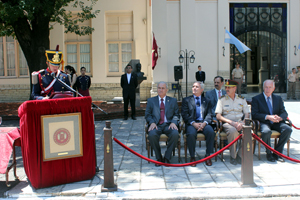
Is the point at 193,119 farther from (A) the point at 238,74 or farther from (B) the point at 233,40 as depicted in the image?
(A) the point at 238,74

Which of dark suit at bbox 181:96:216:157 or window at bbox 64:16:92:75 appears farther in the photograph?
window at bbox 64:16:92:75

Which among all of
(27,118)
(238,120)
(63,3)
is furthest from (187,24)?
(27,118)

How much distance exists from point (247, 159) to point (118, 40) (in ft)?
47.4

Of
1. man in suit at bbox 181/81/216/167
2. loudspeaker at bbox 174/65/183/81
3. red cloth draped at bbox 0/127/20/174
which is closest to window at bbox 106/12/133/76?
loudspeaker at bbox 174/65/183/81

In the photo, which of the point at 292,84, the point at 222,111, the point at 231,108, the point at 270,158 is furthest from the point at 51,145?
the point at 292,84

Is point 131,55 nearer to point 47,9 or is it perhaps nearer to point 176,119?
point 47,9

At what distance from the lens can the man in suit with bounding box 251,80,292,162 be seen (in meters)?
5.82

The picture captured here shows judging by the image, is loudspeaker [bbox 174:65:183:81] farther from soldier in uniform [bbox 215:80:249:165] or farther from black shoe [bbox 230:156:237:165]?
black shoe [bbox 230:156:237:165]

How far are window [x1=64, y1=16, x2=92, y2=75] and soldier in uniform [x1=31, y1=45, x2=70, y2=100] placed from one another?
13.0 metres

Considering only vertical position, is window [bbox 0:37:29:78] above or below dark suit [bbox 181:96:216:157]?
above

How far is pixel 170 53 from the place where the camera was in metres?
15.6

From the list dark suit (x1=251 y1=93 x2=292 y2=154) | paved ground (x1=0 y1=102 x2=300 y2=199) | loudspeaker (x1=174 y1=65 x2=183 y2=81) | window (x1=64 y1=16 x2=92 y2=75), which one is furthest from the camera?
window (x1=64 y1=16 x2=92 y2=75)

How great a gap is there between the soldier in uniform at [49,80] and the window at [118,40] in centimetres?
1262

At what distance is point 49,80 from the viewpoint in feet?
17.3
